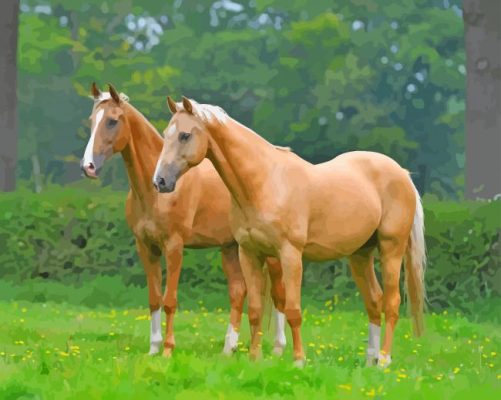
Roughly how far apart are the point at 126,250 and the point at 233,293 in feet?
18.4

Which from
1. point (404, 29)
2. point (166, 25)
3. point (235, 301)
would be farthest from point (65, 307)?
point (166, 25)

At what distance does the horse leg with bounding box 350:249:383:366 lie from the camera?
1082 centimetres

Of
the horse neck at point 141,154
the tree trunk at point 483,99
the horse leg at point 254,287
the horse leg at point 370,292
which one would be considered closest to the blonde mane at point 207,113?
the horse leg at point 254,287

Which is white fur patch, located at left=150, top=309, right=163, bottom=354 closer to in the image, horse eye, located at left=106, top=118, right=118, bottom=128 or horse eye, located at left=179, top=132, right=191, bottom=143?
horse eye, located at left=106, top=118, right=118, bottom=128

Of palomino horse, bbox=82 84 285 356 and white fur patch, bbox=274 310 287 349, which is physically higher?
palomino horse, bbox=82 84 285 356

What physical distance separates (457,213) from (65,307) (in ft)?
17.8

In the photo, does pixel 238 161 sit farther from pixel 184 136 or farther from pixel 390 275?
pixel 390 275

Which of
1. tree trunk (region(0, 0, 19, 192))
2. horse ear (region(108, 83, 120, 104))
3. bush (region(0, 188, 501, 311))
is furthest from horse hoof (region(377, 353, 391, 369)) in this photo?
tree trunk (region(0, 0, 19, 192))

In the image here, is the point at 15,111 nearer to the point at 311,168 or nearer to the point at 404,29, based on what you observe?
the point at 311,168

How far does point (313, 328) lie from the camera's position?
13.8m

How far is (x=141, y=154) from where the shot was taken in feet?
36.3

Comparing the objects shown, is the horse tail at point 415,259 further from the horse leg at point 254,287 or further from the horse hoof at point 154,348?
the horse hoof at point 154,348

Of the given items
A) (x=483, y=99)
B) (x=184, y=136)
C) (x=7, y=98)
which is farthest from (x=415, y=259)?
(x=7, y=98)

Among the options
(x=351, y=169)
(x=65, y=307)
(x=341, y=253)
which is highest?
(x=351, y=169)
